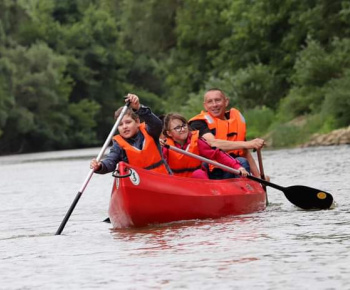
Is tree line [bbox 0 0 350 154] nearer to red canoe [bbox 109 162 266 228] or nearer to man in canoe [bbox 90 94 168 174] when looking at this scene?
red canoe [bbox 109 162 266 228]

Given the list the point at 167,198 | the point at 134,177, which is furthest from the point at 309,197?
the point at 134,177

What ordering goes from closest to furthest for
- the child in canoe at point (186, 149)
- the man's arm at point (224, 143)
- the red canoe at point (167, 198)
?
the red canoe at point (167, 198) < the child in canoe at point (186, 149) < the man's arm at point (224, 143)

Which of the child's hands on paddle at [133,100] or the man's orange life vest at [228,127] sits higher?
the child's hands on paddle at [133,100]

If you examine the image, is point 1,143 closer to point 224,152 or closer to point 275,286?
point 224,152

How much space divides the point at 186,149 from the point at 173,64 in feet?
125

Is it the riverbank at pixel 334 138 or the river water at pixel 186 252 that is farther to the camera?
the riverbank at pixel 334 138

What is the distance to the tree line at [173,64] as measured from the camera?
3372cm

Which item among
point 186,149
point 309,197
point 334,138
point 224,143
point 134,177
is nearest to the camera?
point 134,177

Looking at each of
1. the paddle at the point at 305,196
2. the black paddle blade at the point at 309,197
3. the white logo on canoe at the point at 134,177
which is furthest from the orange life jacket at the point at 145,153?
the black paddle blade at the point at 309,197

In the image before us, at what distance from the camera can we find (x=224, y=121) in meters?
12.4

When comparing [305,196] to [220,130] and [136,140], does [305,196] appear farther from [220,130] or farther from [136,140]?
[136,140]

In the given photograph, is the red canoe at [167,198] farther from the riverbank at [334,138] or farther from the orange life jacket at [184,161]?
the riverbank at [334,138]

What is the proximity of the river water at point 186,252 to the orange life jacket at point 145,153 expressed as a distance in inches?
24.9

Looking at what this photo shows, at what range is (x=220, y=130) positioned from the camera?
485 inches
